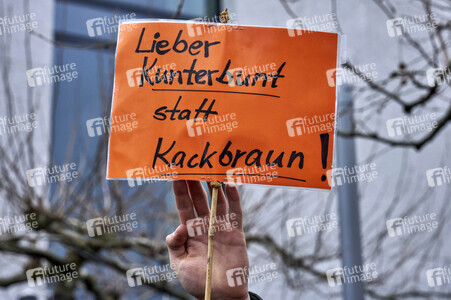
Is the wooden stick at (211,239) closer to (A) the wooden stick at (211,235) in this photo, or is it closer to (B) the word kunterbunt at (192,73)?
(A) the wooden stick at (211,235)

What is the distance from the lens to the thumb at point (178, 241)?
1.80 meters

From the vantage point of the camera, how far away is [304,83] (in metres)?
1.86

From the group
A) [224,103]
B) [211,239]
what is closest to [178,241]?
[211,239]

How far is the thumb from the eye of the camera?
1.80 metres

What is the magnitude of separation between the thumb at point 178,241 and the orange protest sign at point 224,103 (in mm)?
152

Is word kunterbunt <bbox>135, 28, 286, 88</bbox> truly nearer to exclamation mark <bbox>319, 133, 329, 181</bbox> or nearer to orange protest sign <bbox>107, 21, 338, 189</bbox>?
orange protest sign <bbox>107, 21, 338, 189</bbox>

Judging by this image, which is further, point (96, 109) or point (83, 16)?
point (83, 16)

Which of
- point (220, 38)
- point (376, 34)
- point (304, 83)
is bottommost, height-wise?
A: point (304, 83)

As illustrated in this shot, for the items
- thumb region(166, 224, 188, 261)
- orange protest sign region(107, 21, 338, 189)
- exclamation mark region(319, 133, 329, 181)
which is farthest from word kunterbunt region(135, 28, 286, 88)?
thumb region(166, 224, 188, 261)

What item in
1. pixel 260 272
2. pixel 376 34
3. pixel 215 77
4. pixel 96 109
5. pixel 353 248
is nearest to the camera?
pixel 215 77

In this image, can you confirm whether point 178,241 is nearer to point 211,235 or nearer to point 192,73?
point 211,235

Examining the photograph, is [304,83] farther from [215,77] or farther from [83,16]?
[83,16]

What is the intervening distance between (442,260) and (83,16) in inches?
162

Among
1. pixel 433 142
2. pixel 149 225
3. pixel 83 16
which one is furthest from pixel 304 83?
pixel 83 16
